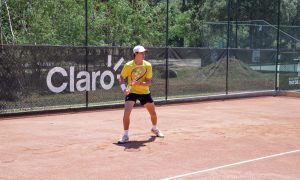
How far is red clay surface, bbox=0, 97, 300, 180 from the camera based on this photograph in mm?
7043

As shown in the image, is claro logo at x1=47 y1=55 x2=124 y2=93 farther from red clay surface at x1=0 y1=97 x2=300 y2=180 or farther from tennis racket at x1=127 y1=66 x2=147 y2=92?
tennis racket at x1=127 y1=66 x2=147 y2=92

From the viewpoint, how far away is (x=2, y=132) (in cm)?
1049

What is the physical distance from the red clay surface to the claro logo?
0.80m

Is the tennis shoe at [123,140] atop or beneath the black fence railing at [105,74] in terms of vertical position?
beneath

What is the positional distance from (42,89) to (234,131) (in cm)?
557

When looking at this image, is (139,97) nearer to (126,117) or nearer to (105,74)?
(126,117)

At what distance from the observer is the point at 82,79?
14.5 metres

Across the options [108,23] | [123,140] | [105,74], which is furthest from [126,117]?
[108,23]

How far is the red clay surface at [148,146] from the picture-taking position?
277 inches

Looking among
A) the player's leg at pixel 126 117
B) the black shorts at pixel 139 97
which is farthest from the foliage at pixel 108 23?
the player's leg at pixel 126 117

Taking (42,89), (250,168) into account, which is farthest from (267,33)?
(250,168)

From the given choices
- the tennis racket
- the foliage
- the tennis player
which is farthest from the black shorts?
the foliage

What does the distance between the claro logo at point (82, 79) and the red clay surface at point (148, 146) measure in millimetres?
797

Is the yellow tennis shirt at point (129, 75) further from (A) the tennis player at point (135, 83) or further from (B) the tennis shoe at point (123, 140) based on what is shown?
(B) the tennis shoe at point (123, 140)
